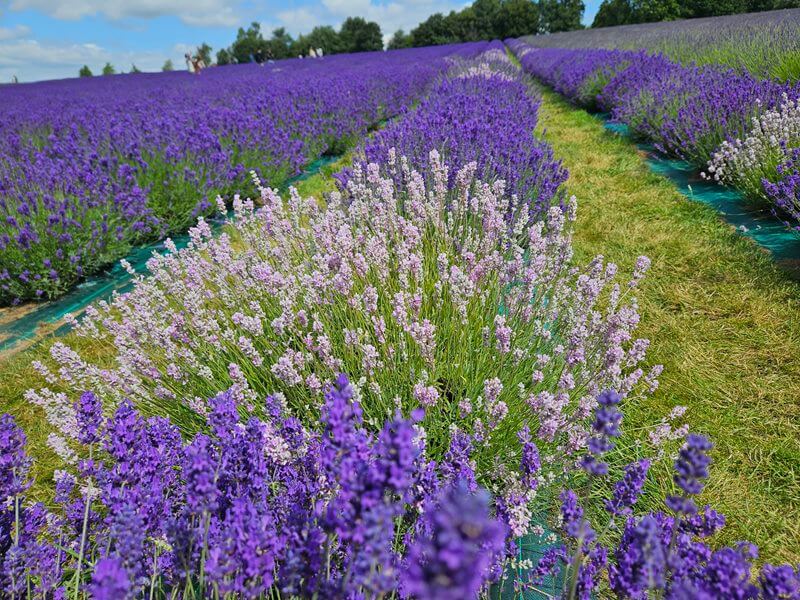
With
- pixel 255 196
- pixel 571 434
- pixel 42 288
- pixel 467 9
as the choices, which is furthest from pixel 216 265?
pixel 467 9

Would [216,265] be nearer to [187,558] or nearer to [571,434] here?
[187,558]

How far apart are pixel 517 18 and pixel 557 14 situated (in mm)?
8963

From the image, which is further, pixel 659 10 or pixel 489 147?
pixel 659 10

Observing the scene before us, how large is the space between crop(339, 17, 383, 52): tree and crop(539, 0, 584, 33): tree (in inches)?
765

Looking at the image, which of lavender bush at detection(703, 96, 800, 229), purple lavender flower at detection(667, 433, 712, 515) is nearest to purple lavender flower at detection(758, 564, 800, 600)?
purple lavender flower at detection(667, 433, 712, 515)

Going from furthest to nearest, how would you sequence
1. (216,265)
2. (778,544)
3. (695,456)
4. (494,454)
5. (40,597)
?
(216,265)
(494,454)
(778,544)
(40,597)
(695,456)

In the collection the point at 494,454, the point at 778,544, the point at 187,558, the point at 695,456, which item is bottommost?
the point at 778,544

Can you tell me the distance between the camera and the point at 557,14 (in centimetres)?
5372

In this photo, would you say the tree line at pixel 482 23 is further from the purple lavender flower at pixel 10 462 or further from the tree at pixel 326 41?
the purple lavender flower at pixel 10 462

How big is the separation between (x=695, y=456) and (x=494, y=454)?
1.00 m

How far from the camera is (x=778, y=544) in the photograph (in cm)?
153

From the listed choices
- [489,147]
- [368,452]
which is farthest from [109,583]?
[489,147]

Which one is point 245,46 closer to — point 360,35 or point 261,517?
point 360,35

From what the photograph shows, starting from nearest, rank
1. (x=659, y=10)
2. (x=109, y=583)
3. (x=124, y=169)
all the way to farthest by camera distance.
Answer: (x=109, y=583)
(x=124, y=169)
(x=659, y=10)
